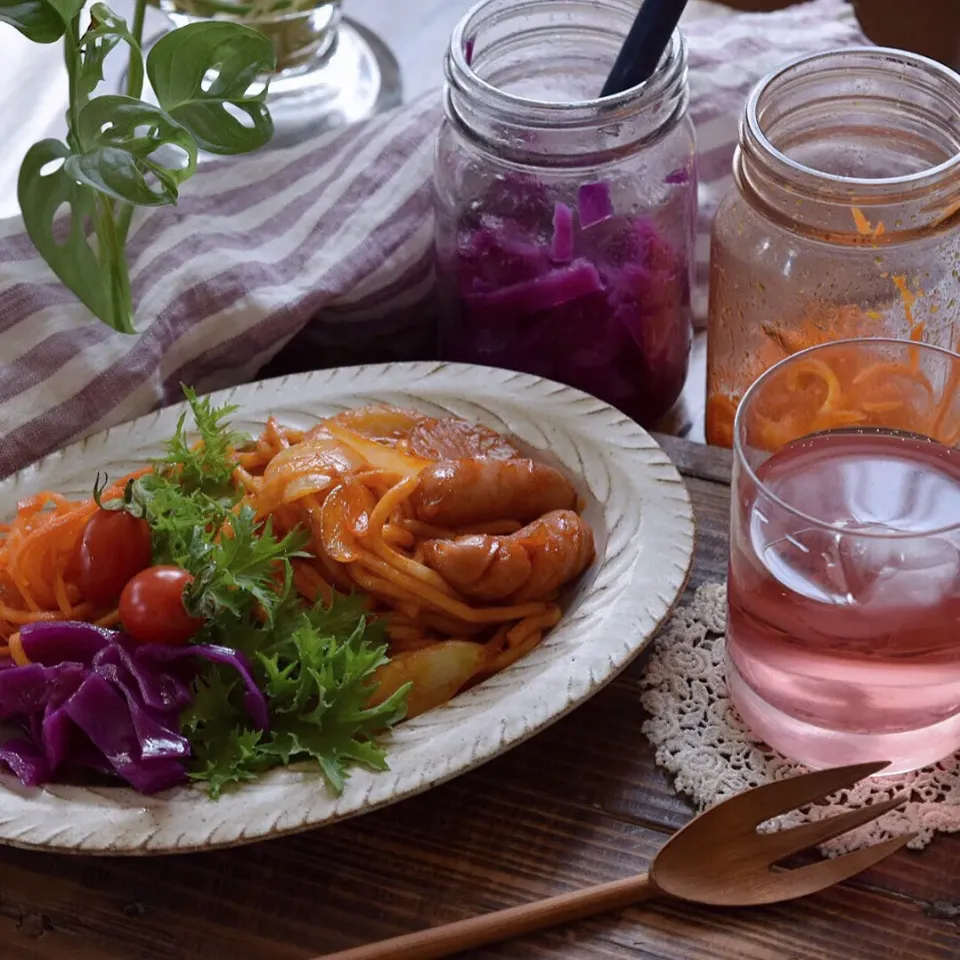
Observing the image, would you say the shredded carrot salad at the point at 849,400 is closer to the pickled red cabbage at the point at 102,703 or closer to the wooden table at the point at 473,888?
the wooden table at the point at 473,888

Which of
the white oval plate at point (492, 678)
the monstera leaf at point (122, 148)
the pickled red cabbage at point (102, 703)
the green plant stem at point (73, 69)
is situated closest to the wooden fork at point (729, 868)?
the white oval plate at point (492, 678)

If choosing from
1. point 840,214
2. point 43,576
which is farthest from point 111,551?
point 840,214

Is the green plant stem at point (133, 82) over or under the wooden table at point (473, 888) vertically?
over

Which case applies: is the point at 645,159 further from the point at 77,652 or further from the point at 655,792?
the point at 77,652

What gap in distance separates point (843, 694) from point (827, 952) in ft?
0.78

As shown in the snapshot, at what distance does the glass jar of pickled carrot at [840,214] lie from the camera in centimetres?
169

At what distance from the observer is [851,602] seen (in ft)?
4.46

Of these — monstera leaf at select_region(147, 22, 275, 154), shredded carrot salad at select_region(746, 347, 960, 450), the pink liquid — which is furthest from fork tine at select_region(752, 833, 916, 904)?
monstera leaf at select_region(147, 22, 275, 154)

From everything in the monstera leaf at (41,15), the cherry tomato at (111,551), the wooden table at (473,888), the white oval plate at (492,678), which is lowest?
the wooden table at (473,888)

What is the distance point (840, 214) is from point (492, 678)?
652 millimetres

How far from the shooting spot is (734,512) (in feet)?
4.75

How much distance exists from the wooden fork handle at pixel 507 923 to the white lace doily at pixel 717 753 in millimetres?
145

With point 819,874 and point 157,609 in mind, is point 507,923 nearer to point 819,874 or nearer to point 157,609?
point 819,874

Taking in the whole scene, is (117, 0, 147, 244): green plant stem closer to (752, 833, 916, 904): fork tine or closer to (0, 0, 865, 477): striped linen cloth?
(0, 0, 865, 477): striped linen cloth
